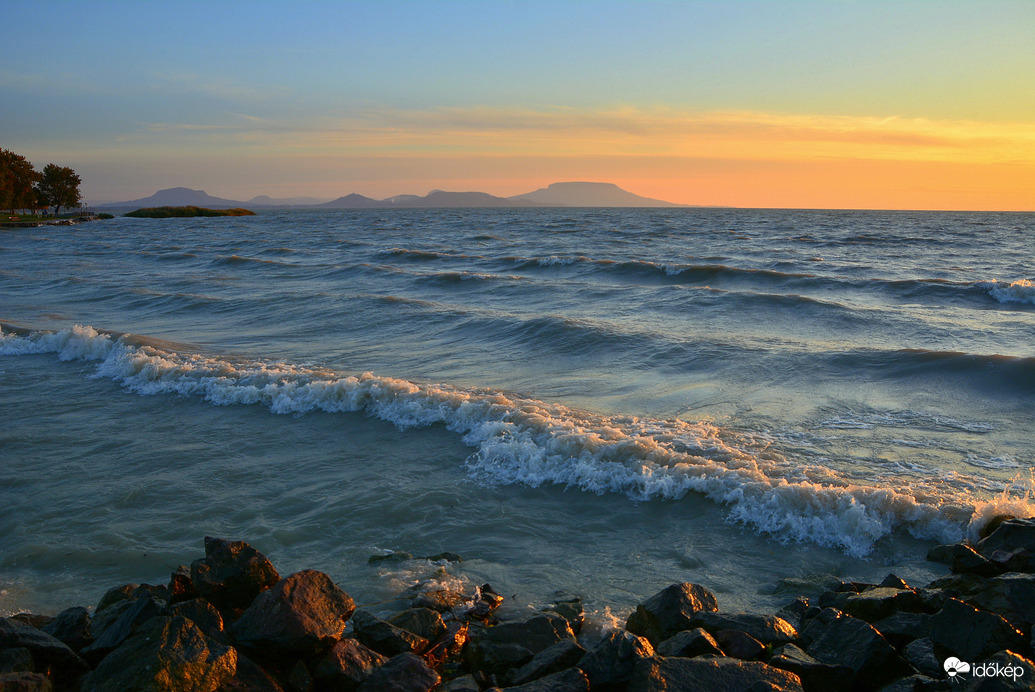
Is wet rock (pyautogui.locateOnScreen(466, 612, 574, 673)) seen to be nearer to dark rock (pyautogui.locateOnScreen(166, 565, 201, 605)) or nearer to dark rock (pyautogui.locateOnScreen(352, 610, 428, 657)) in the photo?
dark rock (pyautogui.locateOnScreen(352, 610, 428, 657))

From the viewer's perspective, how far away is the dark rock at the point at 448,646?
4367mm

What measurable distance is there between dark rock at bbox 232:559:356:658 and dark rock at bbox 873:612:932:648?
3.67 meters

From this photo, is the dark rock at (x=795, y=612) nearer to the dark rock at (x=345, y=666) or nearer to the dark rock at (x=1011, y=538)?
the dark rock at (x=1011, y=538)

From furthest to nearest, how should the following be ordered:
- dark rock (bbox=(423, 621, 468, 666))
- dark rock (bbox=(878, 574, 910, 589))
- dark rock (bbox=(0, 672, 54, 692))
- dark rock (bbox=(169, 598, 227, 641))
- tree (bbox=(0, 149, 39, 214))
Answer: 1. tree (bbox=(0, 149, 39, 214))
2. dark rock (bbox=(878, 574, 910, 589))
3. dark rock (bbox=(423, 621, 468, 666))
4. dark rock (bbox=(169, 598, 227, 641))
5. dark rock (bbox=(0, 672, 54, 692))

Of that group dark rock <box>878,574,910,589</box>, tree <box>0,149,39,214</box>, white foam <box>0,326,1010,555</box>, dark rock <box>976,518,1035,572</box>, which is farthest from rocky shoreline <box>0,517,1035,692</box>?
tree <box>0,149,39,214</box>

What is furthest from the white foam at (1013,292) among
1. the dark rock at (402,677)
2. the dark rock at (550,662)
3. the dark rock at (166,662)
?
the dark rock at (166,662)

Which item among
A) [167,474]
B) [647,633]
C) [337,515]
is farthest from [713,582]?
[167,474]

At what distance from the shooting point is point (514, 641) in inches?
169

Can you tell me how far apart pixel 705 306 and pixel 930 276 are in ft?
42.5

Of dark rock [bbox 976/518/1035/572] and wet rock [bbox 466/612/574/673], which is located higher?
dark rock [bbox 976/518/1035/572]

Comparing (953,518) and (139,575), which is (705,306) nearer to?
(953,518)

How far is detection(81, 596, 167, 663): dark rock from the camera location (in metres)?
4.11

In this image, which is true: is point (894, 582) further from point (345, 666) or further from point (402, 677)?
point (345, 666)

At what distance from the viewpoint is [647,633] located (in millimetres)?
4508
